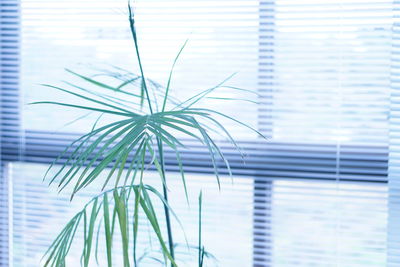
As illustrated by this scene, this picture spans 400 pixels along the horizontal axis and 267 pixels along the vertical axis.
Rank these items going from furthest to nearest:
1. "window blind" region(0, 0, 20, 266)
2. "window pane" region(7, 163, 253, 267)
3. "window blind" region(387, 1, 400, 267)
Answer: "window blind" region(0, 0, 20, 266) < "window pane" region(7, 163, 253, 267) < "window blind" region(387, 1, 400, 267)

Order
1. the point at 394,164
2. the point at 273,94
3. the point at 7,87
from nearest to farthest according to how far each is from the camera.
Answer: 1. the point at 394,164
2. the point at 273,94
3. the point at 7,87

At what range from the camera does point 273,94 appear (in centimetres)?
200

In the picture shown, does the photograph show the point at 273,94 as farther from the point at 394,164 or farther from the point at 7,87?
the point at 7,87

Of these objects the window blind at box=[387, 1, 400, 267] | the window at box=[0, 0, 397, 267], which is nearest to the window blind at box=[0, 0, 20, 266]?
the window at box=[0, 0, 397, 267]

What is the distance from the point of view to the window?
75.7 inches

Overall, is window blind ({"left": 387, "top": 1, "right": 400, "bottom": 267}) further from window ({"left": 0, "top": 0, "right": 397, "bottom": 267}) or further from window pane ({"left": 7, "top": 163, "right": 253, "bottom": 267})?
window pane ({"left": 7, "top": 163, "right": 253, "bottom": 267})

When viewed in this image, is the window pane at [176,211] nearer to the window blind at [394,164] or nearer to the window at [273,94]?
the window at [273,94]

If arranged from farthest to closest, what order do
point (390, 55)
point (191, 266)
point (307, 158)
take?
point (191, 266) < point (307, 158) < point (390, 55)

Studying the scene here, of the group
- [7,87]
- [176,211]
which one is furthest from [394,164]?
[7,87]

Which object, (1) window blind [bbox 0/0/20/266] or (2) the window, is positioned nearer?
(2) the window

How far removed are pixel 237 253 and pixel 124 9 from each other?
36.9 inches

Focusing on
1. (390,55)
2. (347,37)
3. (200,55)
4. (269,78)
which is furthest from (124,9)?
(390,55)

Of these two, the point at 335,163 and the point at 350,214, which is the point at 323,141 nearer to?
the point at 335,163

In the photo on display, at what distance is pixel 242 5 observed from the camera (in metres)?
2.01
